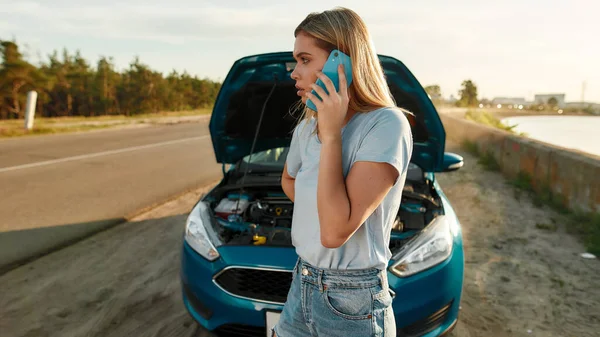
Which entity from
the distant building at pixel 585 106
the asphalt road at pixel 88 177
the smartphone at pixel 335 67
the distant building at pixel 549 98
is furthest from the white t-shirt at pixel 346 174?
the distant building at pixel 549 98

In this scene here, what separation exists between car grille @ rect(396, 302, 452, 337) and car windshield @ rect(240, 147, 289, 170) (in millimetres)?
1898

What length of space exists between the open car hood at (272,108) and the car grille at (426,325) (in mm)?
1262

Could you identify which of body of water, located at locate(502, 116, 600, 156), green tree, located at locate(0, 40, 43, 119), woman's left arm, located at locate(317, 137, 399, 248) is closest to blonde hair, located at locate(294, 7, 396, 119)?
woman's left arm, located at locate(317, 137, 399, 248)

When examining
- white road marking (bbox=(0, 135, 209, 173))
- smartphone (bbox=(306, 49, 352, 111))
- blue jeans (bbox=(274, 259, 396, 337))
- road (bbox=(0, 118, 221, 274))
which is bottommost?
road (bbox=(0, 118, 221, 274))

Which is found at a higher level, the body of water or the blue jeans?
the blue jeans

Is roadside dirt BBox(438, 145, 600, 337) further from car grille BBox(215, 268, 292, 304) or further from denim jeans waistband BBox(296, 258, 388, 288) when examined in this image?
denim jeans waistband BBox(296, 258, 388, 288)

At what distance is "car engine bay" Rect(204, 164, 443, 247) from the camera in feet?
9.32

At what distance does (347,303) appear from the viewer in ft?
4.34

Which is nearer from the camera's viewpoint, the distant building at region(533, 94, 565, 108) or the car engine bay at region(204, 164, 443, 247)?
the car engine bay at region(204, 164, 443, 247)

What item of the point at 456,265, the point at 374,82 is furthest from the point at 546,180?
the point at 374,82

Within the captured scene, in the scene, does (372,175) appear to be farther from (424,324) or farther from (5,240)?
(5,240)

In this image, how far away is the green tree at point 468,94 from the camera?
41406 mm

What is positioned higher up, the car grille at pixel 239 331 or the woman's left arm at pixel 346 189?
the woman's left arm at pixel 346 189

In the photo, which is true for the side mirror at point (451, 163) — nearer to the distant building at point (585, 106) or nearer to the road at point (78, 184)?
the road at point (78, 184)
